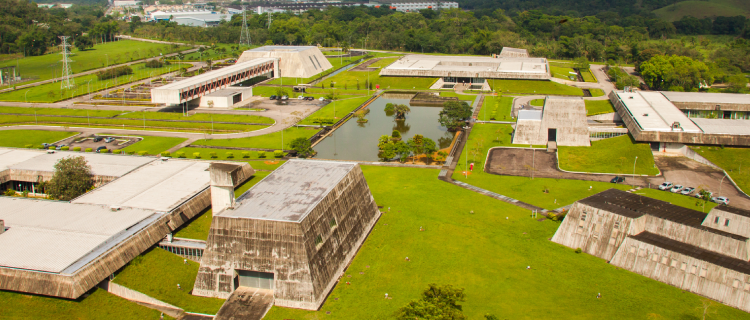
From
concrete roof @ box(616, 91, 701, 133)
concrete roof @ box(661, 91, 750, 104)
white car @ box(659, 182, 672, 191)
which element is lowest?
white car @ box(659, 182, 672, 191)

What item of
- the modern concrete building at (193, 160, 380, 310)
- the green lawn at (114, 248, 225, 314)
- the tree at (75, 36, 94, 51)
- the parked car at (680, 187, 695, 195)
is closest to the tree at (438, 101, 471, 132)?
the parked car at (680, 187, 695, 195)

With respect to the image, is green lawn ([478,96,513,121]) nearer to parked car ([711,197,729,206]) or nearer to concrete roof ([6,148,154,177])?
parked car ([711,197,729,206])

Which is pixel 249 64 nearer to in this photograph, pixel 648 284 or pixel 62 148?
pixel 62 148

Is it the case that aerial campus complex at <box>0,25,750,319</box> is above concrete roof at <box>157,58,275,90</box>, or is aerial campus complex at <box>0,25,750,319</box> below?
below

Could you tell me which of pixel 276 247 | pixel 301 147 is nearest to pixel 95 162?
pixel 301 147

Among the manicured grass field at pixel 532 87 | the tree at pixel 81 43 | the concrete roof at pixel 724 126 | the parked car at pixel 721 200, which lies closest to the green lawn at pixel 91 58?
the tree at pixel 81 43

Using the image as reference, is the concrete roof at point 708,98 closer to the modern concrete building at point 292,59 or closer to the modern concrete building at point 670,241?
the modern concrete building at point 670,241
